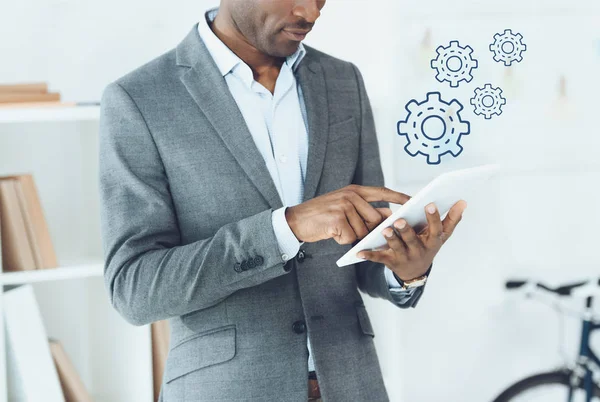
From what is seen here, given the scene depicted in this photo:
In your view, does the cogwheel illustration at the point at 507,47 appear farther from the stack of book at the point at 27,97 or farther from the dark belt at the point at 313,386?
the stack of book at the point at 27,97

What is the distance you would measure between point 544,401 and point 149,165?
1.68m

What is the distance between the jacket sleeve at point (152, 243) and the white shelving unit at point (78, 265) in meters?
0.56

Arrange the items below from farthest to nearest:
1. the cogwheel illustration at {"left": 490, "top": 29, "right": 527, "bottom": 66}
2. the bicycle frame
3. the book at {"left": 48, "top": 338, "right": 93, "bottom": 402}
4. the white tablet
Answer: the bicycle frame, the book at {"left": 48, "top": 338, "right": 93, "bottom": 402}, the cogwheel illustration at {"left": 490, "top": 29, "right": 527, "bottom": 66}, the white tablet

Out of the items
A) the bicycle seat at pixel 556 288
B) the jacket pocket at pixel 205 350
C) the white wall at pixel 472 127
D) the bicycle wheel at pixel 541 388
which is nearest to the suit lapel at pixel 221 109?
the jacket pocket at pixel 205 350

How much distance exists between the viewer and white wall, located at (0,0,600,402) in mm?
1845

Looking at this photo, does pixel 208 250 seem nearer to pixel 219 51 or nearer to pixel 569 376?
pixel 219 51

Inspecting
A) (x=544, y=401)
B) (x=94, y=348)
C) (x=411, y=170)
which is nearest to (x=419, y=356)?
(x=544, y=401)

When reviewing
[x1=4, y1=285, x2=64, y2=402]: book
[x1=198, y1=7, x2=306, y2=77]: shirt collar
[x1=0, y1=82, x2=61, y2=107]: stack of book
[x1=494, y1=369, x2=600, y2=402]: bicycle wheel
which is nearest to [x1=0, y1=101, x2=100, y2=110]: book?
[x1=0, y1=82, x2=61, y2=107]: stack of book

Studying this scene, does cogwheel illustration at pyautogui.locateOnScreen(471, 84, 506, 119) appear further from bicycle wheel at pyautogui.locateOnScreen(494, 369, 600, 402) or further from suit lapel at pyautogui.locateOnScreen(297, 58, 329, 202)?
bicycle wheel at pyautogui.locateOnScreen(494, 369, 600, 402)

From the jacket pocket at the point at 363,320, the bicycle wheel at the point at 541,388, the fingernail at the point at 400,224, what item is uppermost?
the fingernail at the point at 400,224

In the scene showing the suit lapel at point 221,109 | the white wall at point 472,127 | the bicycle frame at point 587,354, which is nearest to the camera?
the suit lapel at point 221,109

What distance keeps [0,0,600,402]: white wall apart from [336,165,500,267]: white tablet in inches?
17.6

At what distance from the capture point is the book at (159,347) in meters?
1.77

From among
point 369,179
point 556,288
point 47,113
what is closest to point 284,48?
point 369,179
